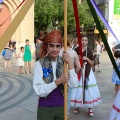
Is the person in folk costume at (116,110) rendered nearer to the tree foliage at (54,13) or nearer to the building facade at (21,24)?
the building facade at (21,24)

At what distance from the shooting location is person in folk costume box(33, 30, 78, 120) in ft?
8.11

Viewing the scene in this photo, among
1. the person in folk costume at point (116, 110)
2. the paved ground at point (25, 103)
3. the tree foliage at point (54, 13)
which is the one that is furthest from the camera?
the tree foliage at point (54, 13)

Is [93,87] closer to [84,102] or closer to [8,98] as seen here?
[84,102]

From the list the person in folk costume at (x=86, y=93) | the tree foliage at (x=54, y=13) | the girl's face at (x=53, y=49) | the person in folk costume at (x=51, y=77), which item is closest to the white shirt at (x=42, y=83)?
the person in folk costume at (x=51, y=77)

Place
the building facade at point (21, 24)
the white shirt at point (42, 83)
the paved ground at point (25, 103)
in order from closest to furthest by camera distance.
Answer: the white shirt at point (42, 83)
the paved ground at point (25, 103)
the building facade at point (21, 24)

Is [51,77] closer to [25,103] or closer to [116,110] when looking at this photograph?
[116,110]

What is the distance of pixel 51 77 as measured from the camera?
252cm

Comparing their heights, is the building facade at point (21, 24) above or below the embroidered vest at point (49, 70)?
above

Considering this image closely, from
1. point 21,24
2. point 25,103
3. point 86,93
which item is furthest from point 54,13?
point 86,93

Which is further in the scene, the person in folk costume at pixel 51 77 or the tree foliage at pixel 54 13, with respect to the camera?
the tree foliage at pixel 54 13

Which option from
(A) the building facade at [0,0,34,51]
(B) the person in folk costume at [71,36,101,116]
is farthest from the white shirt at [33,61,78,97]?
(A) the building facade at [0,0,34,51]

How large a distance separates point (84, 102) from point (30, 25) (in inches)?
745

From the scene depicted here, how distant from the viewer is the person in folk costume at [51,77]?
8.11 feet

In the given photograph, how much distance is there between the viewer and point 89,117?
4.82 meters
